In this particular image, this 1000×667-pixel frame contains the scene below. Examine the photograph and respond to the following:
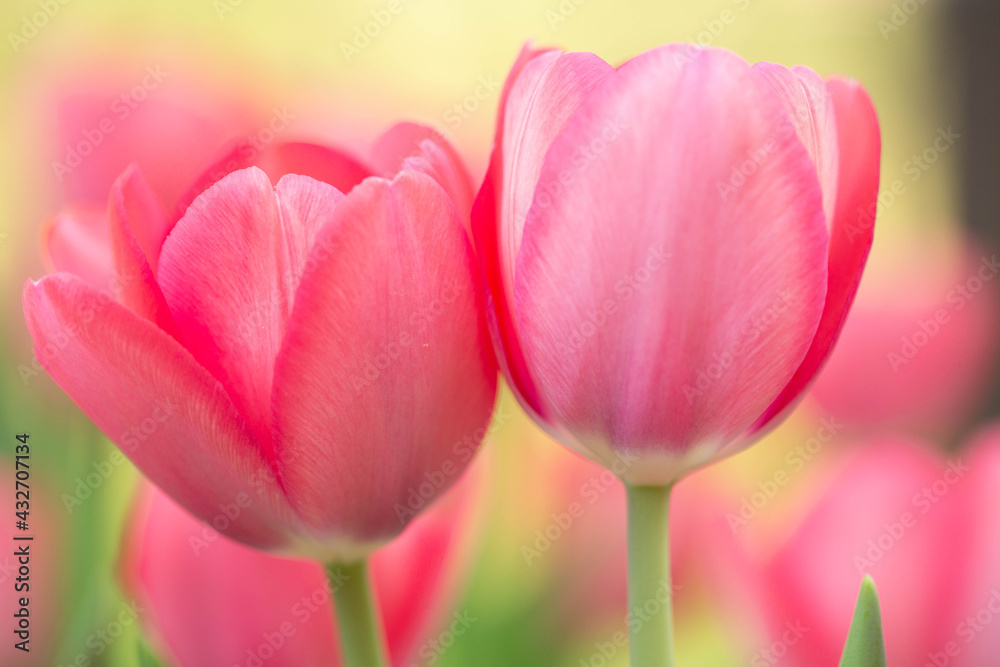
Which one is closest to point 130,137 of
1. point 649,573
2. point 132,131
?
point 132,131

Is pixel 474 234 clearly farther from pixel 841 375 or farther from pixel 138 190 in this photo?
pixel 841 375

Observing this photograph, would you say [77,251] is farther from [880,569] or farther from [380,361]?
[880,569]

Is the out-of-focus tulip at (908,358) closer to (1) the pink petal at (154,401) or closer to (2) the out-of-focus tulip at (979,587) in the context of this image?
(2) the out-of-focus tulip at (979,587)

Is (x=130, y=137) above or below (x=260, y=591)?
above

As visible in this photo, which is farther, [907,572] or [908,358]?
[908,358]

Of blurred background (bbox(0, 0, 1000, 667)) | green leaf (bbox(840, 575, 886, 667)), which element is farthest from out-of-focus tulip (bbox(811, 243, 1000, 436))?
green leaf (bbox(840, 575, 886, 667))

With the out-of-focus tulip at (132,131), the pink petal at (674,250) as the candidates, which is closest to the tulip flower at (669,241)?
the pink petal at (674,250)

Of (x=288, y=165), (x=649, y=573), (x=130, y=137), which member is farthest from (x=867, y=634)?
(x=130, y=137)
